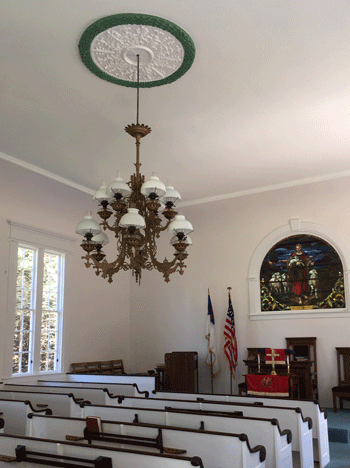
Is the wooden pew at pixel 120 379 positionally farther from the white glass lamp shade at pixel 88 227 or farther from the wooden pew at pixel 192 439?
the white glass lamp shade at pixel 88 227

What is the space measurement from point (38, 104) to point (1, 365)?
441cm

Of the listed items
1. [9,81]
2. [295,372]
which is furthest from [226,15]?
[295,372]

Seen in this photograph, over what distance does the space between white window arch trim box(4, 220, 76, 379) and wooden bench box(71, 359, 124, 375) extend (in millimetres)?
369

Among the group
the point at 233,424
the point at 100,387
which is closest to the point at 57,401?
the point at 100,387

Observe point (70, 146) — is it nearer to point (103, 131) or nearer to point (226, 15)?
point (103, 131)

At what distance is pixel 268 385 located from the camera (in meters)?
7.62

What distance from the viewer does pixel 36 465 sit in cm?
348

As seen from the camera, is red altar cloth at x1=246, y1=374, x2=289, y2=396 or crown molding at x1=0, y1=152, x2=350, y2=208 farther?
crown molding at x1=0, y1=152, x2=350, y2=208

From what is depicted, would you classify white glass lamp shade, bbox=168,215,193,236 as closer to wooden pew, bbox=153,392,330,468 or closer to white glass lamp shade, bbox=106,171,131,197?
white glass lamp shade, bbox=106,171,131,197

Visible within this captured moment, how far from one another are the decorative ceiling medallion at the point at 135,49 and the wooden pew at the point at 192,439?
3.87 m

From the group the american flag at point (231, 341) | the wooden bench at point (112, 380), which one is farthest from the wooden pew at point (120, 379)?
the american flag at point (231, 341)

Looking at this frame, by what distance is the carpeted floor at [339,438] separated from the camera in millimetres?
5633

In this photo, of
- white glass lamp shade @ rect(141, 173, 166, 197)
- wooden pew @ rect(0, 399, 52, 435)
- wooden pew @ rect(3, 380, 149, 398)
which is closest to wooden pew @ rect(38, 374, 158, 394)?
wooden pew @ rect(3, 380, 149, 398)

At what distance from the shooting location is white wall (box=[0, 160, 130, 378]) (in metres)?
8.47
